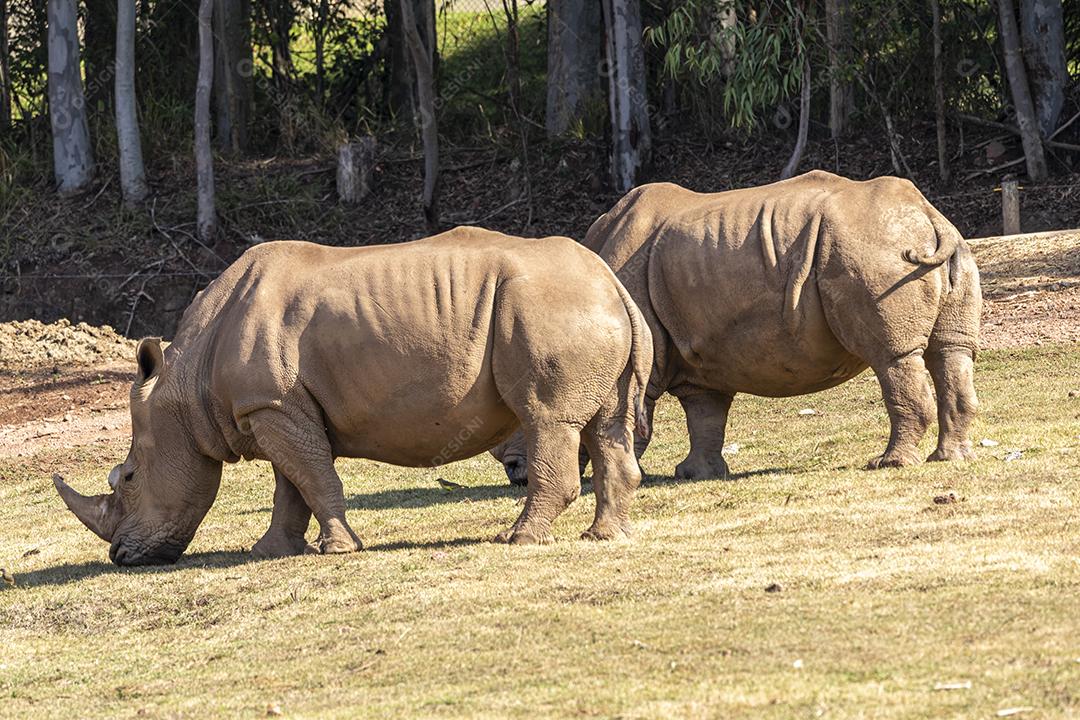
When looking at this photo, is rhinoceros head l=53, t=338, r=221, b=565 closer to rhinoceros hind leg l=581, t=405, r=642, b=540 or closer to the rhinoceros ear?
the rhinoceros ear

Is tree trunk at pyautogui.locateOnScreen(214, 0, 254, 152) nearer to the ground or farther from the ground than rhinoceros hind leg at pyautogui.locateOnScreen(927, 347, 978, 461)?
farther from the ground

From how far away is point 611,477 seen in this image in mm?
9305

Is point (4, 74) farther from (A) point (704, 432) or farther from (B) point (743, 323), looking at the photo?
(B) point (743, 323)

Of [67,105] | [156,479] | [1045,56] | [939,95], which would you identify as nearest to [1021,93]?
[1045,56]

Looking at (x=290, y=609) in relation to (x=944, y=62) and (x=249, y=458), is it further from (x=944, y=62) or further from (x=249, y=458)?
(x=944, y=62)

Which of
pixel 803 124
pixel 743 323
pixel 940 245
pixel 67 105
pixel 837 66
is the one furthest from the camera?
pixel 67 105

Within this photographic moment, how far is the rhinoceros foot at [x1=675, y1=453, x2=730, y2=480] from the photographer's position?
11781 millimetres

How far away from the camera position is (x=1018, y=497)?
928 centimetres

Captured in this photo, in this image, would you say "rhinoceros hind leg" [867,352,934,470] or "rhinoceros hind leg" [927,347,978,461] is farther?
A: "rhinoceros hind leg" [927,347,978,461]

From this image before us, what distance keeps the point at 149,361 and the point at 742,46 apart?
41.5ft

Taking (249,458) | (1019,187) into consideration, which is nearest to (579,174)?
(1019,187)

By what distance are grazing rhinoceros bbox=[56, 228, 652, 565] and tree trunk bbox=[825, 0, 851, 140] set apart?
1391 cm

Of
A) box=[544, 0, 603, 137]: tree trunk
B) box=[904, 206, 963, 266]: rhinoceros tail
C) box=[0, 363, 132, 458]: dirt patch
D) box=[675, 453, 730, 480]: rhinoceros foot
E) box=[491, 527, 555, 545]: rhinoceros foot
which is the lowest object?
box=[0, 363, 132, 458]: dirt patch

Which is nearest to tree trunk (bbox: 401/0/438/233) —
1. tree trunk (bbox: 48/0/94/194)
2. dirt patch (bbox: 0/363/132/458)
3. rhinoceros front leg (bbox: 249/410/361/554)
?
tree trunk (bbox: 48/0/94/194)
